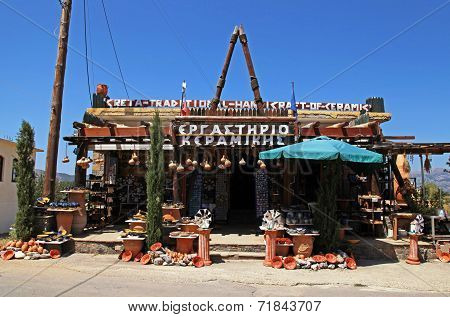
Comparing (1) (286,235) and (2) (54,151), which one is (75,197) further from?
(1) (286,235)

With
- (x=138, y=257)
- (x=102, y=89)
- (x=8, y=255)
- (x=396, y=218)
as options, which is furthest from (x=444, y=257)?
(x=102, y=89)

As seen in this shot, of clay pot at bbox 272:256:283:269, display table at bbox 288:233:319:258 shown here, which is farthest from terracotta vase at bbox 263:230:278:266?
display table at bbox 288:233:319:258

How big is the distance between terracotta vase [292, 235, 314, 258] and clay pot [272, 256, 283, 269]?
56 cm

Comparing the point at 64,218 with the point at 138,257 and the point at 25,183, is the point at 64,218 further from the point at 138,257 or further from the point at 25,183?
the point at 138,257

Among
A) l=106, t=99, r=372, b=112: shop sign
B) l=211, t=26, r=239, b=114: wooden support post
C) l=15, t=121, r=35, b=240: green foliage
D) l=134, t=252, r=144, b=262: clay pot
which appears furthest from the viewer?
l=106, t=99, r=372, b=112: shop sign

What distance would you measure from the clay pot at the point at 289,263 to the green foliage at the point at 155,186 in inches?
121

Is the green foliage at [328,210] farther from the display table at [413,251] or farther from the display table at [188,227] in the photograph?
the display table at [188,227]

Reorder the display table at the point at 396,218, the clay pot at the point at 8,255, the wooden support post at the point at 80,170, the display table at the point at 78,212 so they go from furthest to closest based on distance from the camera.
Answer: the wooden support post at the point at 80,170 < the display table at the point at 78,212 < the display table at the point at 396,218 < the clay pot at the point at 8,255

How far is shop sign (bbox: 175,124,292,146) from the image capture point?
34.0 feet

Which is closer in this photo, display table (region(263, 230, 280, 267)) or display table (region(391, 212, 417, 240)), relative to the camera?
display table (region(263, 230, 280, 267))

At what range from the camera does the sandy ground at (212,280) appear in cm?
616

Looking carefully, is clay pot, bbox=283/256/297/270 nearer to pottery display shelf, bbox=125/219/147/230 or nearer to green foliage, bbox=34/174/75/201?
pottery display shelf, bbox=125/219/147/230

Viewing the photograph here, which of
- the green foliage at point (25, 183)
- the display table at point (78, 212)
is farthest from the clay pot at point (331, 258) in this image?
the green foliage at point (25, 183)

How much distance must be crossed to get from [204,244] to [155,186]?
1863mm
